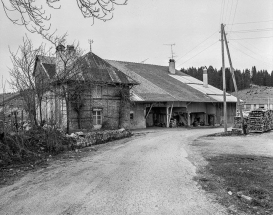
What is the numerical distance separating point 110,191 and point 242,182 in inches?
124

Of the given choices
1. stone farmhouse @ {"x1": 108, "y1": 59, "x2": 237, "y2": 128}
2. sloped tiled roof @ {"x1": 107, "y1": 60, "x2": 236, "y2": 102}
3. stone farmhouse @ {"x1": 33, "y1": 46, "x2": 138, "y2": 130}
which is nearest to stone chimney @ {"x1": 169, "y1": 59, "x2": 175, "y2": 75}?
sloped tiled roof @ {"x1": 107, "y1": 60, "x2": 236, "y2": 102}

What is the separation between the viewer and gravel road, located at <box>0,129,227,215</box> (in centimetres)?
490

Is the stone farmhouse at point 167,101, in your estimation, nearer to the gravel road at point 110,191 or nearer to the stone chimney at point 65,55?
the stone chimney at point 65,55

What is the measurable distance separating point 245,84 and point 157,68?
263ft

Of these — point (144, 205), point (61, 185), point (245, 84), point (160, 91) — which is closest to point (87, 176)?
point (61, 185)

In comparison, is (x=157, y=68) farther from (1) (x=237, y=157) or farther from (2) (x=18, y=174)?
(2) (x=18, y=174)

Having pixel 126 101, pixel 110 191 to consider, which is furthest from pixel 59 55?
pixel 110 191

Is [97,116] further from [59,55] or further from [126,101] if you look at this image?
[59,55]

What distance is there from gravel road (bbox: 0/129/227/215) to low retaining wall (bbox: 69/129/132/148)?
5.23 m

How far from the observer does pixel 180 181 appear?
6695mm

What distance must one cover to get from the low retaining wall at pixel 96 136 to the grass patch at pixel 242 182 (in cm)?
732

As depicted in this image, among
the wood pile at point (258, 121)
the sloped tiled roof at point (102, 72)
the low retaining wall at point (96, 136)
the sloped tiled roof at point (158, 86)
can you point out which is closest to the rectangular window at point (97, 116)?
the sloped tiled roof at point (102, 72)

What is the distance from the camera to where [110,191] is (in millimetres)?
5914

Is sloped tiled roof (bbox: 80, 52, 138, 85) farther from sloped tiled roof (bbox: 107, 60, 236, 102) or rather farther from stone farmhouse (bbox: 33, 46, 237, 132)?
sloped tiled roof (bbox: 107, 60, 236, 102)
